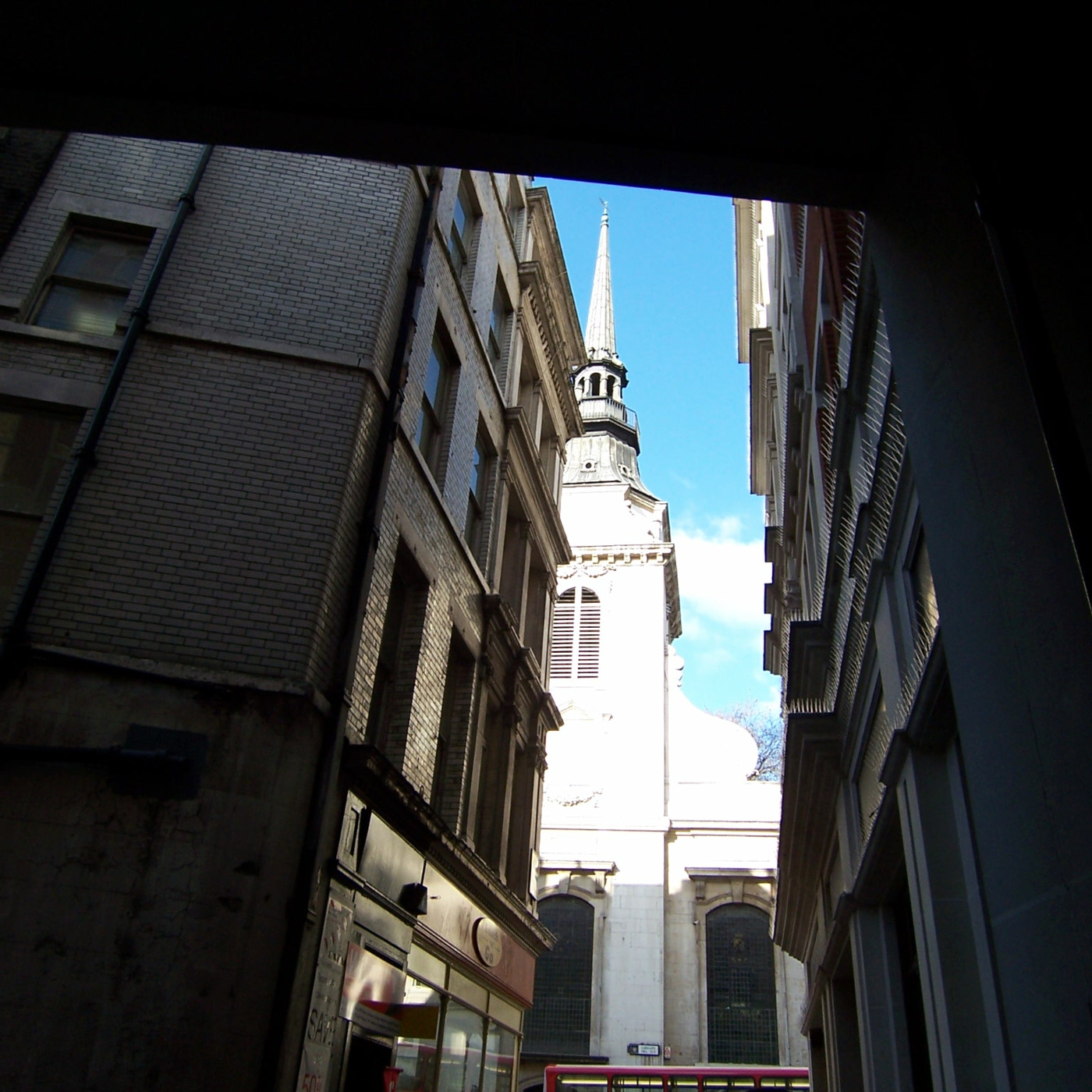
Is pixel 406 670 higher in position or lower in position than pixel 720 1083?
higher

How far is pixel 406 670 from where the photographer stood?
13.0 m

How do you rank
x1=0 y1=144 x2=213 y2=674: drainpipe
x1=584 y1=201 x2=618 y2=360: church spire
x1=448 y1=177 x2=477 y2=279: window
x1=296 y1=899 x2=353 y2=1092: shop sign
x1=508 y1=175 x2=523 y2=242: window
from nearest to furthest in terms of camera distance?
x1=296 y1=899 x2=353 y2=1092: shop sign → x1=0 y1=144 x2=213 y2=674: drainpipe → x1=448 y1=177 x2=477 y2=279: window → x1=508 y1=175 x2=523 y2=242: window → x1=584 y1=201 x2=618 y2=360: church spire

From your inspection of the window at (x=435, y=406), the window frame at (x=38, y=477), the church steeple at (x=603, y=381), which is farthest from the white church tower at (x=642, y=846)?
the window frame at (x=38, y=477)

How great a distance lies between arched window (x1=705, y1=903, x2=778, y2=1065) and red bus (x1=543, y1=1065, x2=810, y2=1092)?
4452mm

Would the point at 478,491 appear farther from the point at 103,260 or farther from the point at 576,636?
the point at 576,636

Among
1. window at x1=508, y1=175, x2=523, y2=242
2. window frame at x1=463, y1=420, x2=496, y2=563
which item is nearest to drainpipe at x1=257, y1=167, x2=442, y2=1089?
window frame at x1=463, y1=420, x2=496, y2=563

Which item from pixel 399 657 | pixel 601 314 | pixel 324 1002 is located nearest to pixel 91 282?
pixel 399 657

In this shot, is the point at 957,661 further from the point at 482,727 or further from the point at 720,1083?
the point at 720,1083

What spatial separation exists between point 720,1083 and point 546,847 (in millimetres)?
11252

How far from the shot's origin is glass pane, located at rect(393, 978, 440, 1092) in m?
11.6

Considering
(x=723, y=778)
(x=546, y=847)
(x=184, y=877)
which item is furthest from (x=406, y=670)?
(x=723, y=778)

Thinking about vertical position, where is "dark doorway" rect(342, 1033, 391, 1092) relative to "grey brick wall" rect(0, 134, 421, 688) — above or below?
below

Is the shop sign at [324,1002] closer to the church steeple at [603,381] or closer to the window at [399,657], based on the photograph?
the window at [399,657]

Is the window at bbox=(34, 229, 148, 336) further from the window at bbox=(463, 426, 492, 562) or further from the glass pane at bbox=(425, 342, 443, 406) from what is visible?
the window at bbox=(463, 426, 492, 562)
